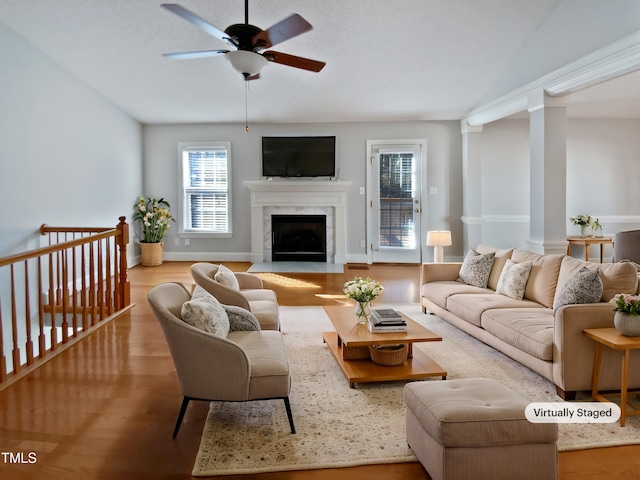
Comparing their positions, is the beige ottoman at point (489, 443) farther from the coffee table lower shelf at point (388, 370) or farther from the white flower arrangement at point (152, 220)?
the white flower arrangement at point (152, 220)

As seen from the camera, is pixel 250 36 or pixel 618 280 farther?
pixel 250 36

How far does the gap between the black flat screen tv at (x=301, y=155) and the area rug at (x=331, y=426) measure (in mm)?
5376

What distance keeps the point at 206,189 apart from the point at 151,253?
1.64 m

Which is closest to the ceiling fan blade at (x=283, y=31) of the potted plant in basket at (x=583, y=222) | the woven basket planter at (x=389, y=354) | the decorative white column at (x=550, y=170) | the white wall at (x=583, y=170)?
the woven basket planter at (x=389, y=354)

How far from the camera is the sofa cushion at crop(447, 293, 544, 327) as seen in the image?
389 centimetres

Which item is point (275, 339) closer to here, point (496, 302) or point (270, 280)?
point (496, 302)

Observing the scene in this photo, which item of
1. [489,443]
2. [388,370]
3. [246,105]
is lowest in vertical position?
[388,370]

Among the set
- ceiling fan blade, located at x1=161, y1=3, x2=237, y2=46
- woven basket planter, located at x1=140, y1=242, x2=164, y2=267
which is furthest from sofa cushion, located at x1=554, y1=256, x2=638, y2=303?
woven basket planter, located at x1=140, y1=242, x2=164, y2=267

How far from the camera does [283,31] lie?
11.0ft

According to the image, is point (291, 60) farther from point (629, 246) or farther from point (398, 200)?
point (629, 246)

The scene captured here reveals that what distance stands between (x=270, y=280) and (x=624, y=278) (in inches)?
195

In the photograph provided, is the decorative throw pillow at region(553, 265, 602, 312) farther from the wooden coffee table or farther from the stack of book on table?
the stack of book on table

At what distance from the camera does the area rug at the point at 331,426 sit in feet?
7.48

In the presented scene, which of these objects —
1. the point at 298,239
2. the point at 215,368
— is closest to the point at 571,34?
the point at 215,368
